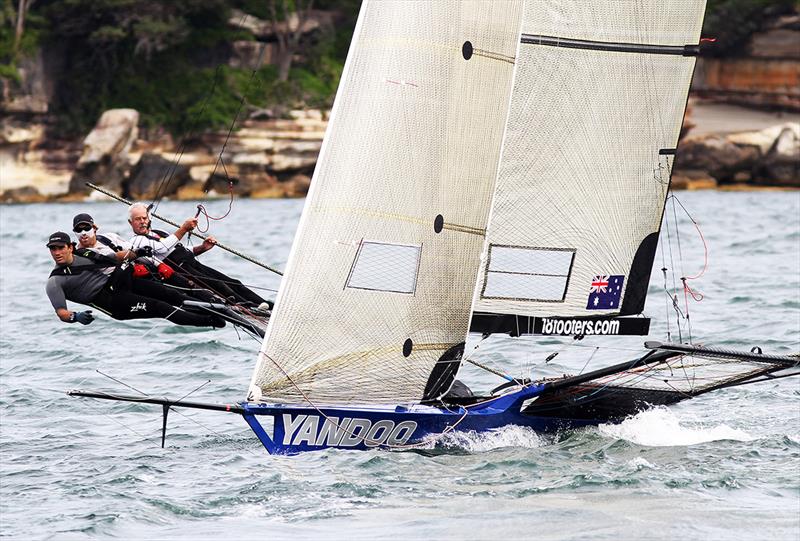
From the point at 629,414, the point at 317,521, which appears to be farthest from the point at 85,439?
the point at 629,414

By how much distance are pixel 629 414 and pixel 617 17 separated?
3210 mm

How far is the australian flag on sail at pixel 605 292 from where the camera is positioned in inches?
423

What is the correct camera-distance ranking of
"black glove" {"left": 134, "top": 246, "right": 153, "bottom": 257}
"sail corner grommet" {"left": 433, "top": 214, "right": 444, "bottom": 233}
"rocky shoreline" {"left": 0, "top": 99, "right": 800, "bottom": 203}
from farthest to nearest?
"rocky shoreline" {"left": 0, "top": 99, "right": 800, "bottom": 203}, "black glove" {"left": 134, "top": 246, "right": 153, "bottom": 257}, "sail corner grommet" {"left": 433, "top": 214, "right": 444, "bottom": 233}

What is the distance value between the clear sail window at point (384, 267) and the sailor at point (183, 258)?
164 centimetres

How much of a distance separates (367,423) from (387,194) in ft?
5.64

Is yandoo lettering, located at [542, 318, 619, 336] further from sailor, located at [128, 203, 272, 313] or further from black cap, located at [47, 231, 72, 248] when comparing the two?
black cap, located at [47, 231, 72, 248]

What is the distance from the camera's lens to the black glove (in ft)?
36.7

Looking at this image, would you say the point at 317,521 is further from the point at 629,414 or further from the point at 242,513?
the point at 629,414

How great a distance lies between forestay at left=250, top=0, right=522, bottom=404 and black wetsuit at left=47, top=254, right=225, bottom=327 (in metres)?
1.32

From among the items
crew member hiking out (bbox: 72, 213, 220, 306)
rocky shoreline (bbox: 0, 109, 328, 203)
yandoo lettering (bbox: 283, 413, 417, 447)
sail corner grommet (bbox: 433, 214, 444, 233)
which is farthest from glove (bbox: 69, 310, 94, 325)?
rocky shoreline (bbox: 0, 109, 328, 203)

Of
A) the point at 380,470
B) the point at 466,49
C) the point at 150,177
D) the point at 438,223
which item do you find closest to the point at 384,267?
the point at 438,223

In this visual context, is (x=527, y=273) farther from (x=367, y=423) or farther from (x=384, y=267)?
(x=367, y=423)

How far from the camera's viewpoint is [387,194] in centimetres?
995

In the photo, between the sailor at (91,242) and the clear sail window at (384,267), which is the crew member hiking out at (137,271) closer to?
the sailor at (91,242)
